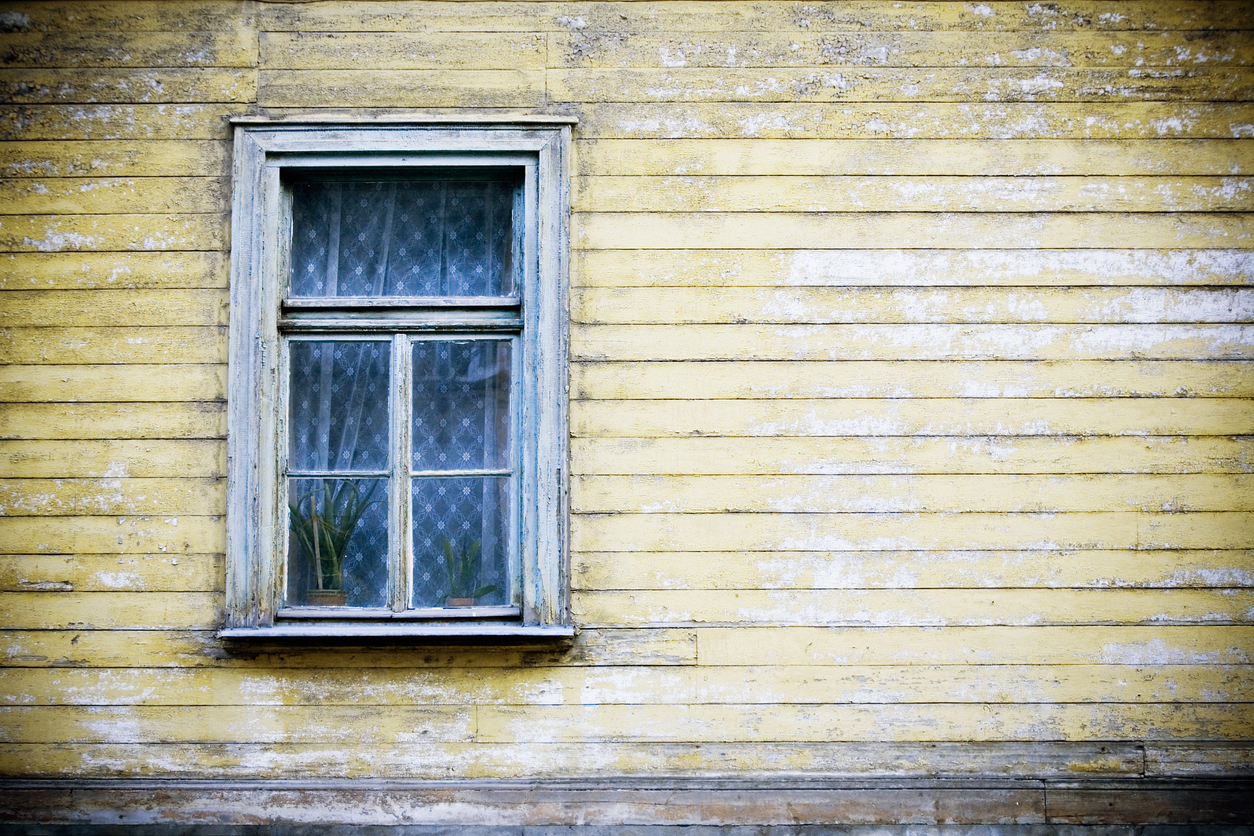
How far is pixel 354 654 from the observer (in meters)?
2.71

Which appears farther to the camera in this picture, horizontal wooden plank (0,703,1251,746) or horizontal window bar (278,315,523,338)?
horizontal window bar (278,315,523,338)

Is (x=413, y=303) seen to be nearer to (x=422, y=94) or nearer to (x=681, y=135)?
(x=422, y=94)

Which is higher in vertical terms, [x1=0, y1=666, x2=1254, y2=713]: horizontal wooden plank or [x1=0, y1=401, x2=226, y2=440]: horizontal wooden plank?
[x1=0, y1=401, x2=226, y2=440]: horizontal wooden plank

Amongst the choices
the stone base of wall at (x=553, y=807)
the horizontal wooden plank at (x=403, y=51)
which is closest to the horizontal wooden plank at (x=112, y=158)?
the horizontal wooden plank at (x=403, y=51)

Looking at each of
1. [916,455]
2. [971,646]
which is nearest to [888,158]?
[916,455]

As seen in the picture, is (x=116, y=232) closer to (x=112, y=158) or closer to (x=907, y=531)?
(x=112, y=158)

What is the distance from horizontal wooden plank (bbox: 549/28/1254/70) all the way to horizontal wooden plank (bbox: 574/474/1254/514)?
1321 millimetres

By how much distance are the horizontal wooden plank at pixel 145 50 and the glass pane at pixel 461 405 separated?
43.7 inches

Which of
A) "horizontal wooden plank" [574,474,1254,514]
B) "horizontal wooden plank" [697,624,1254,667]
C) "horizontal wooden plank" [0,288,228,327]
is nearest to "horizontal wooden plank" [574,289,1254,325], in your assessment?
"horizontal wooden plank" [0,288,228,327]

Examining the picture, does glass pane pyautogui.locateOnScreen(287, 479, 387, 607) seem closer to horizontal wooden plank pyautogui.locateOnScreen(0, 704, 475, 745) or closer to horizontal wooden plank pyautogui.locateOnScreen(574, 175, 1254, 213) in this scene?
horizontal wooden plank pyautogui.locateOnScreen(0, 704, 475, 745)

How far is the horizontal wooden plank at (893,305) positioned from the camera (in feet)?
9.12

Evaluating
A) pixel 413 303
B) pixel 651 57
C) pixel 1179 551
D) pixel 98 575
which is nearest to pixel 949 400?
pixel 1179 551

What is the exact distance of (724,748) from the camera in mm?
2699

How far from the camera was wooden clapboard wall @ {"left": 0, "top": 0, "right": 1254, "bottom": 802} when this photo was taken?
2.71 m
